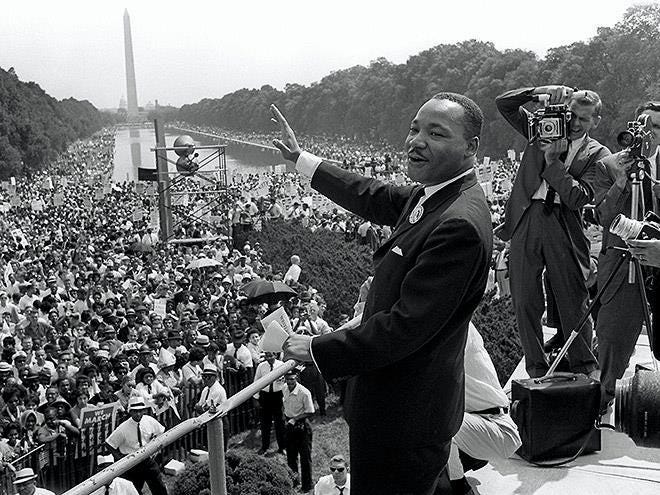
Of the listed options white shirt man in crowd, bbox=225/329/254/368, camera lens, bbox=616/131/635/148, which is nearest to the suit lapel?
camera lens, bbox=616/131/635/148

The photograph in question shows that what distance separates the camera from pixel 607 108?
42.3m

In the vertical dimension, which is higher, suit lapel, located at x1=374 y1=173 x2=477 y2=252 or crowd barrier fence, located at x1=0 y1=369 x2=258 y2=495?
suit lapel, located at x1=374 y1=173 x2=477 y2=252

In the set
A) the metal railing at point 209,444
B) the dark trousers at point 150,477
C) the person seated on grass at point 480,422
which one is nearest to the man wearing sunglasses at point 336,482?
the dark trousers at point 150,477

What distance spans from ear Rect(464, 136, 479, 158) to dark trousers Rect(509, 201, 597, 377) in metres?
1.74

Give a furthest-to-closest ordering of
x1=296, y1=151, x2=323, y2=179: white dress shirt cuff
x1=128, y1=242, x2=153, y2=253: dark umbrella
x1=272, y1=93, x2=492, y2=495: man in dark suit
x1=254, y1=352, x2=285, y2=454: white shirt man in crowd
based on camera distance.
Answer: x1=128, y1=242, x2=153, y2=253: dark umbrella, x1=254, y1=352, x2=285, y2=454: white shirt man in crowd, x1=296, y1=151, x2=323, y2=179: white dress shirt cuff, x1=272, y1=93, x2=492, y2=495: man in dark suit

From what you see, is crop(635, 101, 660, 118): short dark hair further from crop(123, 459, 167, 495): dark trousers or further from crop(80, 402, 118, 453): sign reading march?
crop(80, 402, 118, 453): sign reading march

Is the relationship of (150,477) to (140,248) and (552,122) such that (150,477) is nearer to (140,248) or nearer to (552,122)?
(552,122)

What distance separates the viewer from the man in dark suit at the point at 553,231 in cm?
416

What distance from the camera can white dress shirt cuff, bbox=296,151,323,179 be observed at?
3.02 metres

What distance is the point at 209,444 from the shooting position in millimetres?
2447

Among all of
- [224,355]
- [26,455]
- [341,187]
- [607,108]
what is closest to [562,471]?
[341,187]

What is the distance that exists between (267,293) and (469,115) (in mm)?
11564

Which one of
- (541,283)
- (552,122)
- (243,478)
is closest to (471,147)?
(552,122)

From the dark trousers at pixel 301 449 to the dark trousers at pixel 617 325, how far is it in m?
5.32
